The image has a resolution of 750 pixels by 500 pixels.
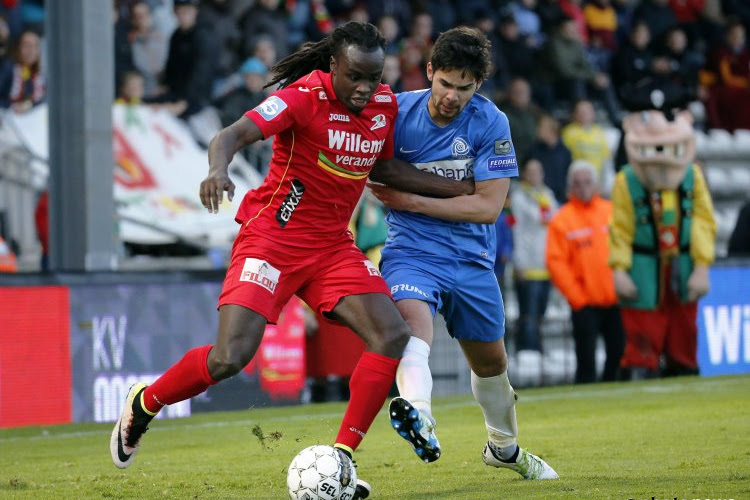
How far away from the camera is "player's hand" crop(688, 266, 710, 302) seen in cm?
1329

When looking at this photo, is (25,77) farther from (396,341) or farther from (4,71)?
(396,341)

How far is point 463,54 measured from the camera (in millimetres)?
6719

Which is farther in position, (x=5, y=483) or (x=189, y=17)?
(x=189, y=17)

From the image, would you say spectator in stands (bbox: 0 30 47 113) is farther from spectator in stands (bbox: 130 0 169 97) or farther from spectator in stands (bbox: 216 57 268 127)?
spectator in stands (bbox: 216 57 268 127)

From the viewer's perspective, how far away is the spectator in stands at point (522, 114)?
17.8 meters

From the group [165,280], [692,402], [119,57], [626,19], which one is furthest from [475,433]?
[626,19]

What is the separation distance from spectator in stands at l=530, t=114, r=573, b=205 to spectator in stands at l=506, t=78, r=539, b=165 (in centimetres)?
10

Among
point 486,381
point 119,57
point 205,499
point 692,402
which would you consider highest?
point 119,57

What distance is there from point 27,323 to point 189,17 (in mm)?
6207

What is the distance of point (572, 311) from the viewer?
1369 cm

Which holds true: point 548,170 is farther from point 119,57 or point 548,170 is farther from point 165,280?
point 165,280

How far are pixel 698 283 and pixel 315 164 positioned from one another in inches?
287

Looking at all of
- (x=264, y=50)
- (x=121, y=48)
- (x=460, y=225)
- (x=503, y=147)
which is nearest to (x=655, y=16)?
(x=264, y=50)

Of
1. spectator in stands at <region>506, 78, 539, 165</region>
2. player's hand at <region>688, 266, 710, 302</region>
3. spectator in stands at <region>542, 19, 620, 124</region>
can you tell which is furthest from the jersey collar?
spectator in stands at <region>542, 19, 620, 124</region>
